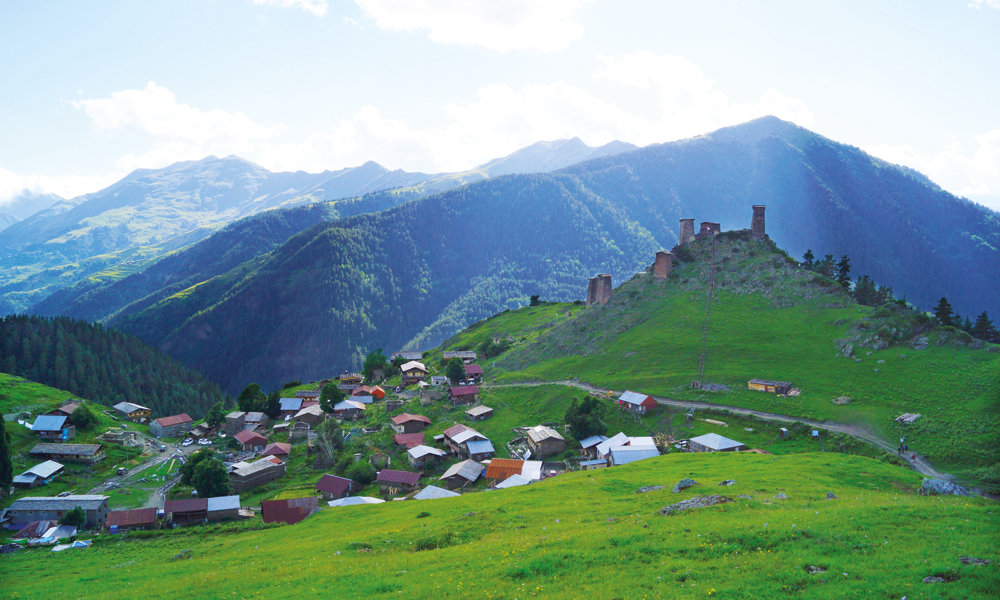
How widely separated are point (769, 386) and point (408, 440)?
63.1 metres

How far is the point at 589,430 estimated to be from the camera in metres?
81.5

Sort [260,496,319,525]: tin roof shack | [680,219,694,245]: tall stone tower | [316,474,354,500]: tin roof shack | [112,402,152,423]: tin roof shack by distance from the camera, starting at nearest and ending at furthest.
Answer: [260,496,319,525]: tin roof shack < [316,474,354,500]: tin roof shack < [112,402,152,423]: tin roof shack < [680,219,694,245]: tall stone tower

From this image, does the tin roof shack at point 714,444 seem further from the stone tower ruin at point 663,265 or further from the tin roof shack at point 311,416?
the tin roof shack at point 311,416

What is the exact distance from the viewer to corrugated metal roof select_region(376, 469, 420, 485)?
76125mm

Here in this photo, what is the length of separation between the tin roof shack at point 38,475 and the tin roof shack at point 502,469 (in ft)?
235

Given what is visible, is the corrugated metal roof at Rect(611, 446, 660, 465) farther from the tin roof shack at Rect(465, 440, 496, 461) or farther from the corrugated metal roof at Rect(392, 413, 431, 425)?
the corrugated metal roof at Rect(392, 413, 431, 425)

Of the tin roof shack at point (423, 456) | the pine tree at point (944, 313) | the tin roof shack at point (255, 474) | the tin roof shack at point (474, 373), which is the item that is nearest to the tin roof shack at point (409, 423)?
the tin roof shack at point (423, 456)

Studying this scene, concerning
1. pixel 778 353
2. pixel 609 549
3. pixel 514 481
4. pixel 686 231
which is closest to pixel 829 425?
pixel 778 353

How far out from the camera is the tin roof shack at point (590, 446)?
7806 centimetres

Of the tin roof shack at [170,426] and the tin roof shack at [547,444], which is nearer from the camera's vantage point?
the tin roof shack at [547,444]

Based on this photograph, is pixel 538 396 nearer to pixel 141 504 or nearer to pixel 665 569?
pixel 141 504

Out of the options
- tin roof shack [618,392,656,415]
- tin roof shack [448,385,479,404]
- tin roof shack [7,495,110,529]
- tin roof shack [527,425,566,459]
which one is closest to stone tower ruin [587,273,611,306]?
tin roof shack [448,385,479,404]

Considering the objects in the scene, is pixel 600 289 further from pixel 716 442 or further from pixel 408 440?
pixel 716 442

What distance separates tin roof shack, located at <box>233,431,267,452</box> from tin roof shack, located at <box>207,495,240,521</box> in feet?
120
